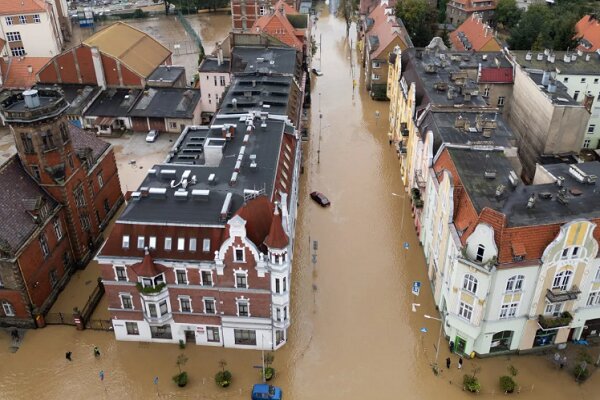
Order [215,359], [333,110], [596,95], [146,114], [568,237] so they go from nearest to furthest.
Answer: [568,237]
[215,359]
[596,95]
[146,114]
[333,110]

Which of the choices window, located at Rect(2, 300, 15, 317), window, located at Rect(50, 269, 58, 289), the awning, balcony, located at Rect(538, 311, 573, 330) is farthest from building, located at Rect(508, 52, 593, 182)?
window, located at Rect(2, 300, 15, 317)

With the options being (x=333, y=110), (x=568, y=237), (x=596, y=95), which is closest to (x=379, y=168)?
(x=333, y=110)

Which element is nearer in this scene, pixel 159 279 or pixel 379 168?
pixel 159 279

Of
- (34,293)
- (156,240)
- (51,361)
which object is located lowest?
(51,361)

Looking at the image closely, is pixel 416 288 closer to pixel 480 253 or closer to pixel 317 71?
pixel 480 253

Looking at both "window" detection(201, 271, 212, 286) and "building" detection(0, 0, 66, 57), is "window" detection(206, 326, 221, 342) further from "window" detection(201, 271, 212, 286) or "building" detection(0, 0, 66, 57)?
"building" detection(0, 0, 66, 57)

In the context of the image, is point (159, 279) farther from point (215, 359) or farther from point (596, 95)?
point (596, 95)

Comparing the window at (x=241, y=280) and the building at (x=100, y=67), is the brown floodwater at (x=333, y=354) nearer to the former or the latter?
the window at (x=241, y=280)
